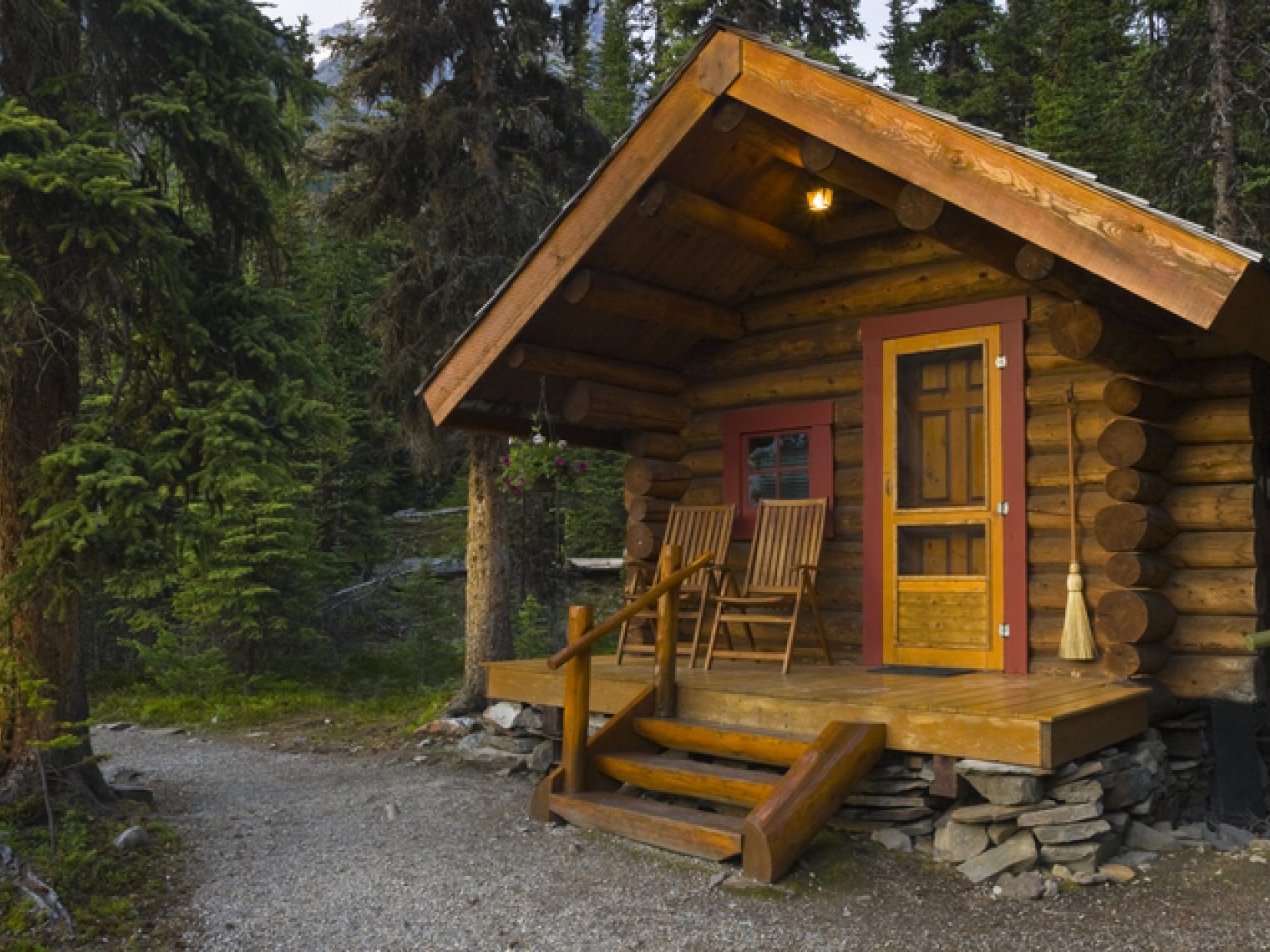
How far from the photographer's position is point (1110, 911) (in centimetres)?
454

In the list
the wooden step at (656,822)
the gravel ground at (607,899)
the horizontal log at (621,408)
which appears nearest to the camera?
the gravel ground at (607,899)

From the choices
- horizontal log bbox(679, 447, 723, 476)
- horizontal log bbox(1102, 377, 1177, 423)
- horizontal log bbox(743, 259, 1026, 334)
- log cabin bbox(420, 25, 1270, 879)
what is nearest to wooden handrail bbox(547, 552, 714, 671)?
log cabin bbox(420, 25, 1270, 879)

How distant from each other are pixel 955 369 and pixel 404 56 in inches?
261

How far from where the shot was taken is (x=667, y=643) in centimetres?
643

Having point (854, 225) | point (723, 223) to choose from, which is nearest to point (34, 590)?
point (723, 223)

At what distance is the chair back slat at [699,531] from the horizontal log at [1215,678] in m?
2.94

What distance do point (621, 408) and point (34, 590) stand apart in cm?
404

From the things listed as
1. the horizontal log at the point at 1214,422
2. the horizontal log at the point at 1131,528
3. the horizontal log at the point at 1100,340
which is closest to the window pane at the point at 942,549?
the horizontal log at the point at 1131,528

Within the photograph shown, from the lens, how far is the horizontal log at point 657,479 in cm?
834

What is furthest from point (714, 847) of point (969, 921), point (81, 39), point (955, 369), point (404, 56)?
point (404, 56)

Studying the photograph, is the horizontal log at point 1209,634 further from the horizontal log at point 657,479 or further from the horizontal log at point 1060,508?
the horizontal log at point 657,479

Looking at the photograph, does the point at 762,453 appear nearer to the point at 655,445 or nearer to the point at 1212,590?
the point at 655,445

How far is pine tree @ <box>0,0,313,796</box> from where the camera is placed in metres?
5.59

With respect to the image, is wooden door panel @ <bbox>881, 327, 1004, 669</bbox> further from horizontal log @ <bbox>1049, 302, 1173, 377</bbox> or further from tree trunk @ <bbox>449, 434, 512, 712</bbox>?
tree trunk @ <bbox>449, 434, 512, 712</bbox>
